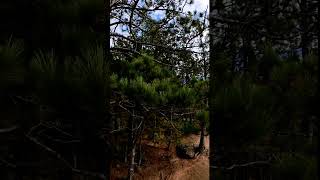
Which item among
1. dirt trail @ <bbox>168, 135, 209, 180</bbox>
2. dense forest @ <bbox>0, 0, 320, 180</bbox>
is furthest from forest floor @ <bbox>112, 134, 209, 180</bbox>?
dense forest @ <bbox>0, 0, 320, 180</bbox>

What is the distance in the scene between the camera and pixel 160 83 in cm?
125

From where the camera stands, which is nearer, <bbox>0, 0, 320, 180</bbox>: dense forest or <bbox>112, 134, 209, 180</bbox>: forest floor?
<bbox>0, 0, 320, 180</bbox>: dense forest

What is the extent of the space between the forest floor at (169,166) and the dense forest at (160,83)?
445 millimetres

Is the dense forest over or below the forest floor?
over

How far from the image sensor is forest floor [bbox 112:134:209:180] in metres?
2.19

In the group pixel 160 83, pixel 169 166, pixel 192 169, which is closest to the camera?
pixel 160 83

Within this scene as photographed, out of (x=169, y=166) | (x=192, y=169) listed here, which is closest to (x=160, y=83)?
(x=192, y=169)

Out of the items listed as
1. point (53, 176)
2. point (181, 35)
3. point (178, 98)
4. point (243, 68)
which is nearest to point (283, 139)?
point (243, 68)

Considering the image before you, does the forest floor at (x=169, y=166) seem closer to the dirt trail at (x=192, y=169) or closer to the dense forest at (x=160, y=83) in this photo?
the dirt trail at (x=192, y=169)

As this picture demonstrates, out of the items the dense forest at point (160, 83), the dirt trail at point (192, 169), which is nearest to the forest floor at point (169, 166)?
the dirt trail at point (192, 169)

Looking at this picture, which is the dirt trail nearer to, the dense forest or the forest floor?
the forest floor

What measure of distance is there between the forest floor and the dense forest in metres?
0.45

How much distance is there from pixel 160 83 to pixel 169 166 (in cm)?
135

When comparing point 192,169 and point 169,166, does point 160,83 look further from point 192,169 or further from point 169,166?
point 169,166
